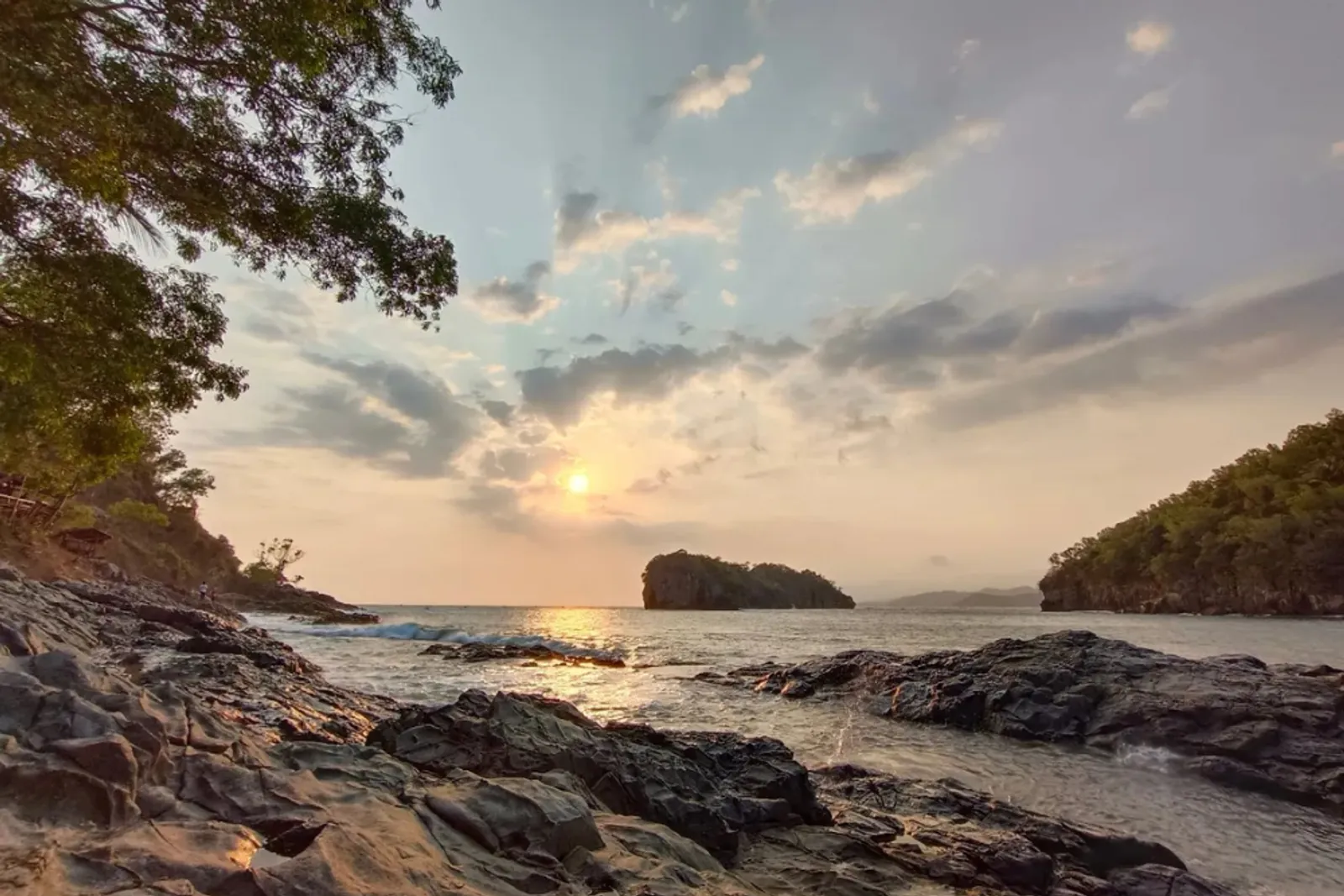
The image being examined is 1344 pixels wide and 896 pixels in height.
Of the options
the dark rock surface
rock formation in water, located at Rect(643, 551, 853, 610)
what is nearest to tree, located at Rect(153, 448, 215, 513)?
the dark rock surface

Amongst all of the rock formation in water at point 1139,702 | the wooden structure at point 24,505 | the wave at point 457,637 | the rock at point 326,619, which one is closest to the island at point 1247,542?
the rock formation in water at point 1139,702

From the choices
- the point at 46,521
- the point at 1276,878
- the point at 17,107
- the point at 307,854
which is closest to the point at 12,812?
the point at 307,854

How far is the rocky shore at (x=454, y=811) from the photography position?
418cm

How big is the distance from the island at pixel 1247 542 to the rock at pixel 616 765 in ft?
341

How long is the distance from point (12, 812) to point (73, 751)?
613mm

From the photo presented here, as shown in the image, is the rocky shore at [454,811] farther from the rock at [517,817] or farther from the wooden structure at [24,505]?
the wooden structure at [24,505]

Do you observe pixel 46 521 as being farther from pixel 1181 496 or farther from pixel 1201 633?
pixel 1181 496

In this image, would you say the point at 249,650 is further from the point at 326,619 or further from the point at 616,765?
the point at 326,619

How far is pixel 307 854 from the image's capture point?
13.9 feet

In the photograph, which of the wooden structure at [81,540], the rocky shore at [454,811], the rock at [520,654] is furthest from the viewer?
the wooden structure at [81,540]

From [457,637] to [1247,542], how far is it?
10335 cm

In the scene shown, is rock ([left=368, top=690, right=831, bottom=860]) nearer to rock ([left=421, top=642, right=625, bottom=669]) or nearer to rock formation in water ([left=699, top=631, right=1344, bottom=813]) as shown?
rock formation in water ([left=699, top=631, right=1344, bottom=813])

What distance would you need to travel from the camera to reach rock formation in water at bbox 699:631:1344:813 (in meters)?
13.4

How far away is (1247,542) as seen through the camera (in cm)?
8881
